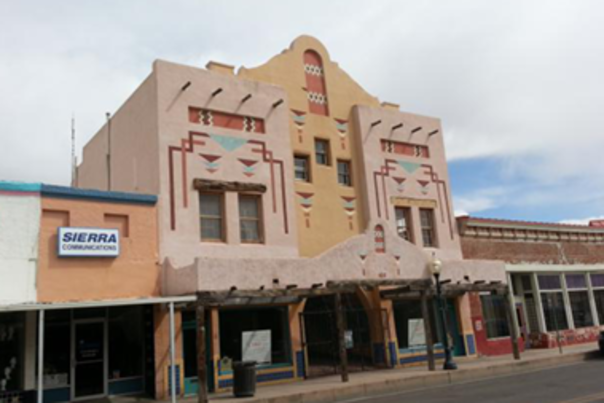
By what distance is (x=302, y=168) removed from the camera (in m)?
21.4

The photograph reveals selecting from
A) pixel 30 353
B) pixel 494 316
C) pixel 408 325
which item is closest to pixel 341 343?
pixel 408 325

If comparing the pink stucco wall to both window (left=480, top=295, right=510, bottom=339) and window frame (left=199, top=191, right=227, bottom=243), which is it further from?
window frame (left=199, top=191, right=227, bottom=243)

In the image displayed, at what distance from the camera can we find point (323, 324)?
20.9m

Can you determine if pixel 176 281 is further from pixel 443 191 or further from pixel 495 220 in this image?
pixel 495 220

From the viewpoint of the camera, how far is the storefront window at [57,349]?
15234mm

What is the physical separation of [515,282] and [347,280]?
12.5 meters

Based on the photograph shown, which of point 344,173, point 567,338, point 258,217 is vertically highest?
point 344,173

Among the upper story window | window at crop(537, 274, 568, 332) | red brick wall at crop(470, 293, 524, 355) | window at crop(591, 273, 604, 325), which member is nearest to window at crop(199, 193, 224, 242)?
the upper story window

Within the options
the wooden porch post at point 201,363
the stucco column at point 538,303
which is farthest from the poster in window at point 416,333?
the wooden porch post at point 201,363

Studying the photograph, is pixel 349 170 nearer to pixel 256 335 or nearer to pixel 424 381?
pixel 256 335

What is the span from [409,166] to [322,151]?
4237mm

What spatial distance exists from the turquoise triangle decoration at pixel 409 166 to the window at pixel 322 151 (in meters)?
3.50

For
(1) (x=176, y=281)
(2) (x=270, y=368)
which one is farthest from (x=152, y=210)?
(2) (x=270, y=368)

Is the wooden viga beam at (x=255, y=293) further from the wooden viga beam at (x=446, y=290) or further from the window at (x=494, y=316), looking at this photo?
the window at (x=494, y=316)
